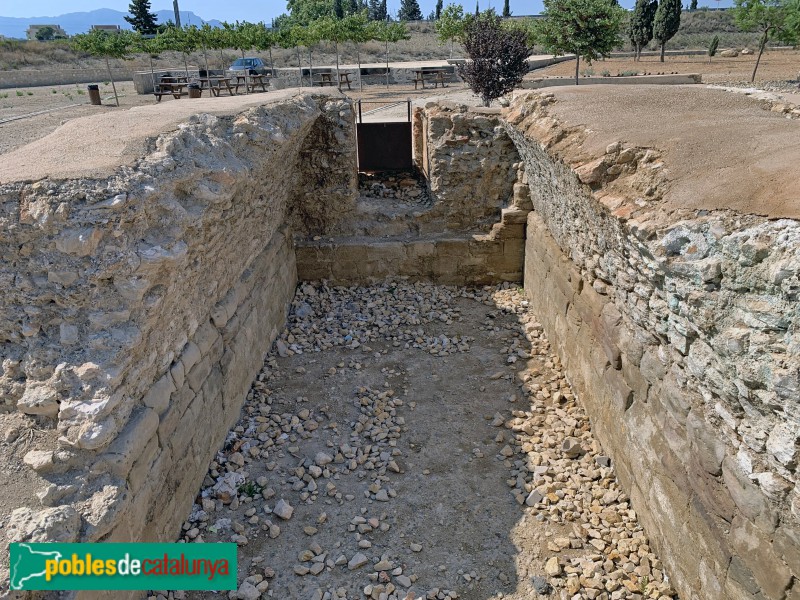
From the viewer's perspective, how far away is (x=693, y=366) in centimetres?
319

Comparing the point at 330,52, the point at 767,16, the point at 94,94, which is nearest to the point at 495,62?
the point at 767,16

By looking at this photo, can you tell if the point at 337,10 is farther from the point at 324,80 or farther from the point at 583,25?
the point at 583,25

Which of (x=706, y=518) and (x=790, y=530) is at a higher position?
(x=790, y=530)

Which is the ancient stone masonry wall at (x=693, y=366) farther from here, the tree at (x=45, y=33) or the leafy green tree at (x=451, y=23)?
the tree at (x=45, y=33)

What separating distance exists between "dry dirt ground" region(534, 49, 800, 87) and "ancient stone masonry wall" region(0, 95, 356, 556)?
20.7 metres

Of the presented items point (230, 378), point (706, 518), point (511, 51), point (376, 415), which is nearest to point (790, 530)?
point (706, 518)

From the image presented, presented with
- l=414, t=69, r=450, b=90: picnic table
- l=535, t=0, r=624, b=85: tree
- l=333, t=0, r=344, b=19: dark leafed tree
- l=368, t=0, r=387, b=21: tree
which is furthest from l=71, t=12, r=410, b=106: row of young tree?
l=368, t=0, r=387, b=21: tree

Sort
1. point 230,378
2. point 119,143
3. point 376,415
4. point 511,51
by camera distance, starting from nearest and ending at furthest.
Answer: point 119,143, point 230,378, point 376,415, point 511,51

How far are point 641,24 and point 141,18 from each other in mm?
35759

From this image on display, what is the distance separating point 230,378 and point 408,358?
7.10 ft

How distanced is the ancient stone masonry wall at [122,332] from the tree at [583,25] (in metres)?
15.0

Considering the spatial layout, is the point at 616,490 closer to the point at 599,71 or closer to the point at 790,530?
the point at 790,530

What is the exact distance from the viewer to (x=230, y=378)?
517 centimetres

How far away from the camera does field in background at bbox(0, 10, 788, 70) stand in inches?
1339
